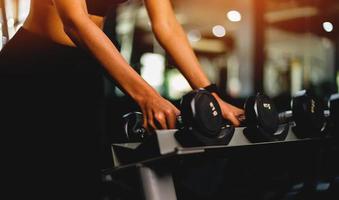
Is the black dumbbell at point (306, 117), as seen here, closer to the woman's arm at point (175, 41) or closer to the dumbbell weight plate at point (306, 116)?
the dumbbell weight plate at point (306, 116)

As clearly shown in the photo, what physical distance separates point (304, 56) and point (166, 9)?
5.47 meters

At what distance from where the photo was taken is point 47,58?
4.78 ft

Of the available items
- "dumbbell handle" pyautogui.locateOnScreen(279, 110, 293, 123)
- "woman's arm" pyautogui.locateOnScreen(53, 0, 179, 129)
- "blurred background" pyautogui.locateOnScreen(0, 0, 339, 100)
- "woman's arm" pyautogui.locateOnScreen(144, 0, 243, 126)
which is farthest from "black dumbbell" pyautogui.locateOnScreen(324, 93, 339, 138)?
"blurred background" pyautogui.locateOnScreen(0, 0, 339, 100)

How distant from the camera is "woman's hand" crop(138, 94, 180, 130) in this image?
40.4 inches

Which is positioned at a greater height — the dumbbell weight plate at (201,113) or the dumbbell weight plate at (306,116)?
the dumbbell weight plate at (201,113)

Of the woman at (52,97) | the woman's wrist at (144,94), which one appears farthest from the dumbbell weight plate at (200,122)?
the woman at (52,97)

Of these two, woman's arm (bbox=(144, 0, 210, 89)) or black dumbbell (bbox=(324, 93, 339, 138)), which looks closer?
black dumbbell (bbox=(324, 93, 339, 138))

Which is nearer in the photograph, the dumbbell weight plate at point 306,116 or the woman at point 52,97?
the dumbbell weight plate at point 306,116

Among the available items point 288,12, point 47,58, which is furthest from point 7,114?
point 288,12

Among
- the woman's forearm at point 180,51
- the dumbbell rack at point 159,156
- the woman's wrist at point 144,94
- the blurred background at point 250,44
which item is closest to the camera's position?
the dumbbell rack at point 159,156

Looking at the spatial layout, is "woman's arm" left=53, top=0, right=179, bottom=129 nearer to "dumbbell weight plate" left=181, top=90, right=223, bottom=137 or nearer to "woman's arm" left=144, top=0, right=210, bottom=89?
"dumbbell weight plate" left=181, top=90, right=223, bottom=137

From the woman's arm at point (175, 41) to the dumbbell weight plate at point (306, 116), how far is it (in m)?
0.31

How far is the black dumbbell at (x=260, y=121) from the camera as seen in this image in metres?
1.11

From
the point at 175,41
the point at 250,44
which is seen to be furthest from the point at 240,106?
the point at 175,41
